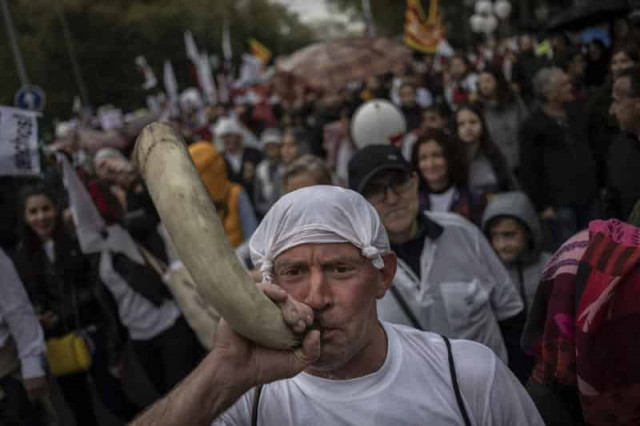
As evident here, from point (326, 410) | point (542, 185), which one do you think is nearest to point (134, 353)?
point (326, 410)

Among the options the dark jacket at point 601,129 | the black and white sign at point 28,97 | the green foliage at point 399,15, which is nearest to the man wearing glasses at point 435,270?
the dark jacket at point 601,129

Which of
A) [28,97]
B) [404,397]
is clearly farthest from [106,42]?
[404,397]

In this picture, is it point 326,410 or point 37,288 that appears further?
point 37,288

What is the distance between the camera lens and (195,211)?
116 centimetres

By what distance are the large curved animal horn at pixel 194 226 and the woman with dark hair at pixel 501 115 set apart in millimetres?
5467

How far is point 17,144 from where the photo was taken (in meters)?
4.17

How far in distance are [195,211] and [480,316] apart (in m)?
1.79

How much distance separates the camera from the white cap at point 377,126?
5.05 meters

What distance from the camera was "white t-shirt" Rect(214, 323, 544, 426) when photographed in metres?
1.55

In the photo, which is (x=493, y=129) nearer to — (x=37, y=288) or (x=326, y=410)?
(x=37, y=288)

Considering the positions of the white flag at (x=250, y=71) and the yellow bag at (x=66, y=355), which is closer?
the yellow bag at (x=66, y=355)

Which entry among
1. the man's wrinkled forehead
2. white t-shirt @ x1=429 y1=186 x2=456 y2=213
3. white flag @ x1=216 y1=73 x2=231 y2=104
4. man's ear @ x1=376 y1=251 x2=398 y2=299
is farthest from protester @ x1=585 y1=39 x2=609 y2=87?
white flag @ x1=216 y1=73 x2=231 y2=104

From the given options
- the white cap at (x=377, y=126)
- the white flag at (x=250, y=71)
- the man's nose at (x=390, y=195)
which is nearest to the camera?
the man's nose at (x=390, y=195)

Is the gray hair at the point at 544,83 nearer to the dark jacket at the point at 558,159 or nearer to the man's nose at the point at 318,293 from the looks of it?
the dark jacket at the point at 558,159
